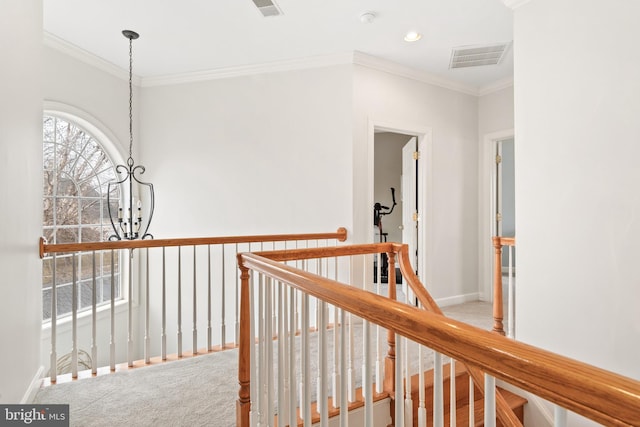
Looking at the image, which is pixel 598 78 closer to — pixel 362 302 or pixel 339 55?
pixel 362 302

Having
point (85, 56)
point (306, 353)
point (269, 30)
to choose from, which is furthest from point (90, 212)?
point (306, 353)

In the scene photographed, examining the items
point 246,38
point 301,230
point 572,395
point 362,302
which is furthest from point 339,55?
point 572,395

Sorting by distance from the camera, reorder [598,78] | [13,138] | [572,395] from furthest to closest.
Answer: [598,78]
[13,138]
[572,395]

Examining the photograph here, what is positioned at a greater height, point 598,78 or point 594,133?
point 598,78

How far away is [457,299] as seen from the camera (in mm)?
4188

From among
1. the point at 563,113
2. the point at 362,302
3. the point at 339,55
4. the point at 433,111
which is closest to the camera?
the point at 362,302

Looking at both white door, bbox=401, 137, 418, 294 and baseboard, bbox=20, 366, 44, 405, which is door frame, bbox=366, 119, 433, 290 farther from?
baseboard, bbox=20, 366, 44, 405

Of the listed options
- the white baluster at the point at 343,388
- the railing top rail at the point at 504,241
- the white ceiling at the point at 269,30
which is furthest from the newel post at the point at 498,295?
the white baluster at the point at 343,388

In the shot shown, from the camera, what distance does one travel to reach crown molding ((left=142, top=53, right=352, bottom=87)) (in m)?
3.53

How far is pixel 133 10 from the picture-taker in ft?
9.03

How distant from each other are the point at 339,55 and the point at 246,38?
3.00 feet

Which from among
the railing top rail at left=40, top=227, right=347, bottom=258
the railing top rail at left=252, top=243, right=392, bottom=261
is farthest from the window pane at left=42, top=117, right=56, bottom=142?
the railing top rail at left=252, top=243, right=392, bottom=261

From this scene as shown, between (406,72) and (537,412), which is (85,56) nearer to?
(406,72)

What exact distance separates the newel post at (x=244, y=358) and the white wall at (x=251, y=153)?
6.36ft
